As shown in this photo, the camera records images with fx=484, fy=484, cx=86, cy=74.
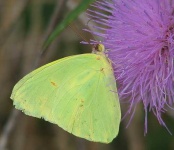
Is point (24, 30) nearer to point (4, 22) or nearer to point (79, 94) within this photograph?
point (4, 22)

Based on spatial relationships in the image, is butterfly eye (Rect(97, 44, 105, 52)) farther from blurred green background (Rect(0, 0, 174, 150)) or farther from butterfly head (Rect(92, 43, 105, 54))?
blurred green background (Rect(0, 0, 174, 150))

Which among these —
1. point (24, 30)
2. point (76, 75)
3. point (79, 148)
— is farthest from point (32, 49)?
point (76, 75)

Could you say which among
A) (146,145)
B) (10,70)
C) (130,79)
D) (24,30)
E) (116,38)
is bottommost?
(146,145)

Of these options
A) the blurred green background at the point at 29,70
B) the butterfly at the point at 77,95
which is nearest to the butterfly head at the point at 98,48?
the butterfly at the point at 77,95

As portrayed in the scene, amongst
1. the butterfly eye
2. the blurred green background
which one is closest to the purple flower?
the butterfly eye

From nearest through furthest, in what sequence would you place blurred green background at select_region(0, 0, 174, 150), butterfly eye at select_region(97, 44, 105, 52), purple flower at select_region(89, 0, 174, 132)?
purple flower at select_region(89, 0, 174, 132) < butterfly eye at select_region(97, 44, 105, 52) < blurred green background at select_region(0, 0, 174, 150)

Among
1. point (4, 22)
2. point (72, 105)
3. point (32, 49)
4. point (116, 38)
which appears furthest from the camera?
point (32, 49)

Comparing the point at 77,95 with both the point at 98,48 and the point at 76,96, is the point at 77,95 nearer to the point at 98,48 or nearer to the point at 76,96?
the point at 76,96
